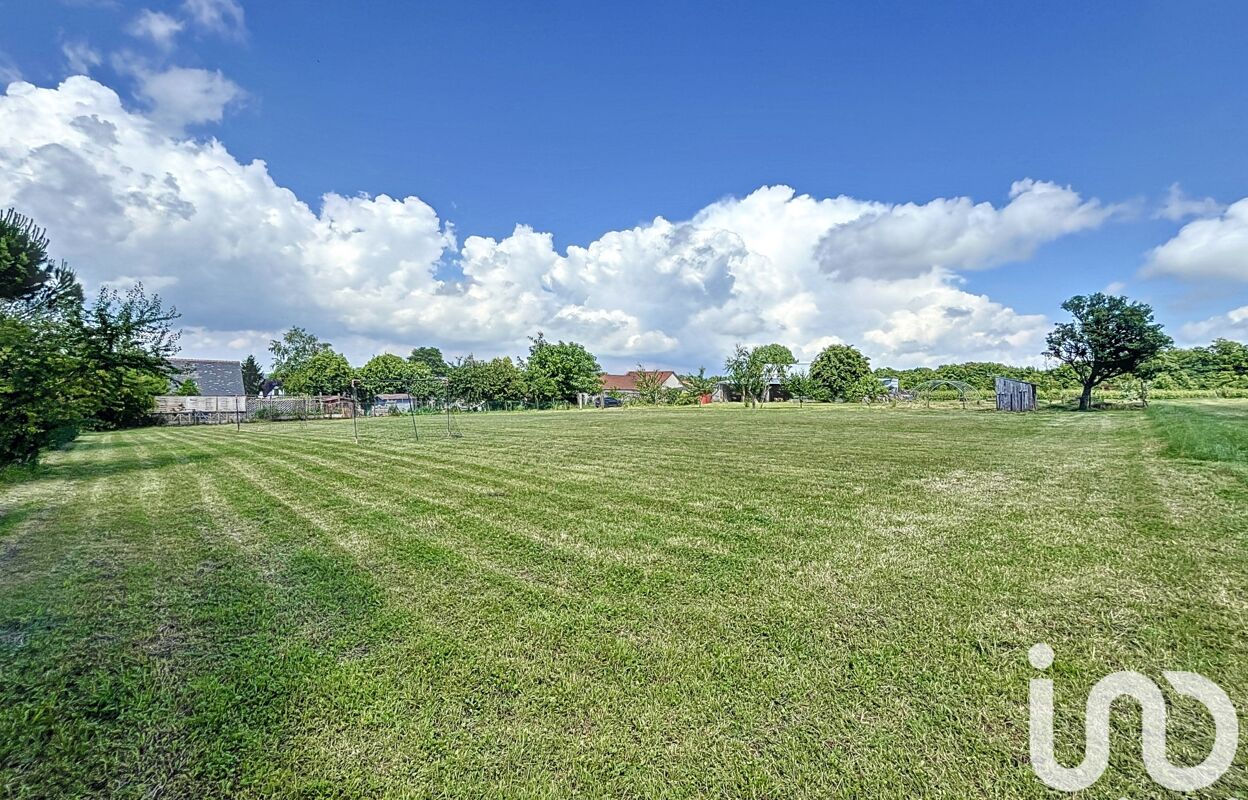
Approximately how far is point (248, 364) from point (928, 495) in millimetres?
88564

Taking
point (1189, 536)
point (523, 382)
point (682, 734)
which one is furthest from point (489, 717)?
point (523, 382)

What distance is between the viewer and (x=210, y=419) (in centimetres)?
3241

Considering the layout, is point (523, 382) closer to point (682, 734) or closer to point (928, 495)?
point (928, 495)

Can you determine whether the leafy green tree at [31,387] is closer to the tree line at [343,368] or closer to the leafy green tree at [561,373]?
the tree line at [343,368]

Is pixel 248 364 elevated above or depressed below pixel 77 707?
above

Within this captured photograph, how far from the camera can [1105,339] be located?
92.2 ft

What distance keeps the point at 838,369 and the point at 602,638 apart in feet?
209

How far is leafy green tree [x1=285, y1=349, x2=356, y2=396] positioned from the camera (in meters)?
51.9

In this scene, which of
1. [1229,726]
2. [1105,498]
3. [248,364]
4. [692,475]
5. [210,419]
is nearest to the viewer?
[1229,726]

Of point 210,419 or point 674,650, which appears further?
point 210,419

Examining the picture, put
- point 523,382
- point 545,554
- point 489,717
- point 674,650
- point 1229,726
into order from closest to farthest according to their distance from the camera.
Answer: point 1229,726
point 489,717
point 674,650
point 545,554
point 523,382

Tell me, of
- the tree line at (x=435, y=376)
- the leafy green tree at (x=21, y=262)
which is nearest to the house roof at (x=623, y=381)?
the tree line at (x=435, y=376)

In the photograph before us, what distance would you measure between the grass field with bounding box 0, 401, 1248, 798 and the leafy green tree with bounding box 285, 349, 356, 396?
5113 cm

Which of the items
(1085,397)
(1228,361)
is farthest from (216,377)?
(1228,361)
